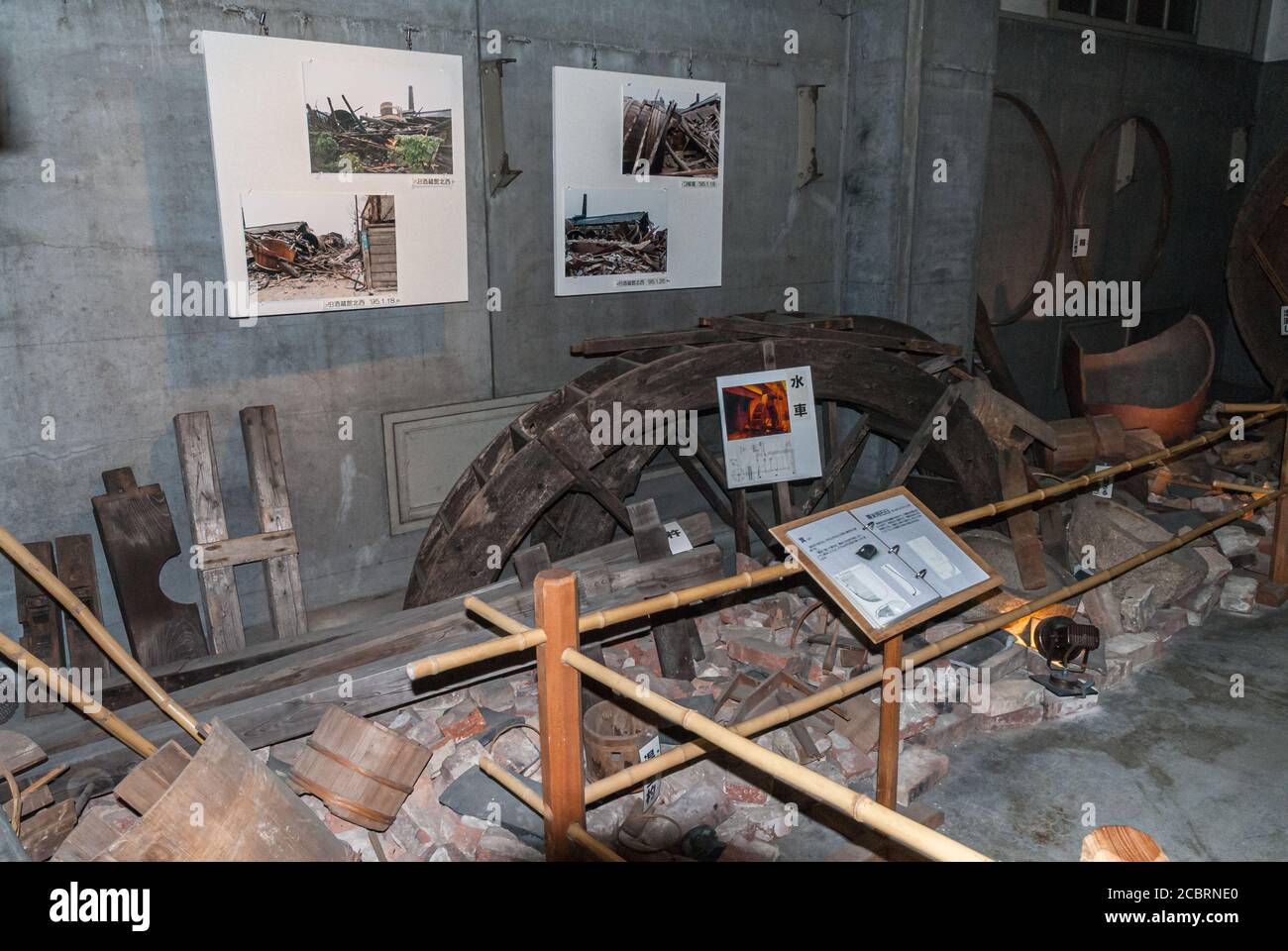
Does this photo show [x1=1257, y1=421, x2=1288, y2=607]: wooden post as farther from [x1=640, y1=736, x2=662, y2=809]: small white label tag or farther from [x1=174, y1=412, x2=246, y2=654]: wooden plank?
[x1=174, y1=412, x2=246, y2=654]: wooden plank

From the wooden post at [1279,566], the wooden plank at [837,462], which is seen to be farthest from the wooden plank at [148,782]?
the wooden post at [1279,566]

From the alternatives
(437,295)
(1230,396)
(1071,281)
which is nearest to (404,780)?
(437,295)

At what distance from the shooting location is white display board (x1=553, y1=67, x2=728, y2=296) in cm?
579

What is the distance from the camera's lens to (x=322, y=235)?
500cm

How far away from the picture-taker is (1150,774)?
14.2ft

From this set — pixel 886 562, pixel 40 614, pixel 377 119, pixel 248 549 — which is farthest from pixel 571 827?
pixel 377 119

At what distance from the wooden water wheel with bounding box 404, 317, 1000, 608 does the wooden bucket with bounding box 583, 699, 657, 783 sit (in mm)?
1044

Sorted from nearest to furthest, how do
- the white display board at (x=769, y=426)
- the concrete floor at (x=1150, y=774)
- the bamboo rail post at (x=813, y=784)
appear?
the bamboo rail post at (x=813, y=784)
the concrete floor at (x=1150, y=774)
the white display board at (x=769, y=426)

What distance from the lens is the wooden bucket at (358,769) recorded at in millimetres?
3732

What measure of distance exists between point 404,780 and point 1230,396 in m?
11.8

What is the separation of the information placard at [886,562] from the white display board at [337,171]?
2.96m

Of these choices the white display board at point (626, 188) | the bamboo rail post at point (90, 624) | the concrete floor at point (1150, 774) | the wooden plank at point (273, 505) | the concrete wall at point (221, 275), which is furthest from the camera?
the white display board at point (626, 188)

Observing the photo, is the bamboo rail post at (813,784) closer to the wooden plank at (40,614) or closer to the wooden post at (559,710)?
the wooden post at (559,710)
